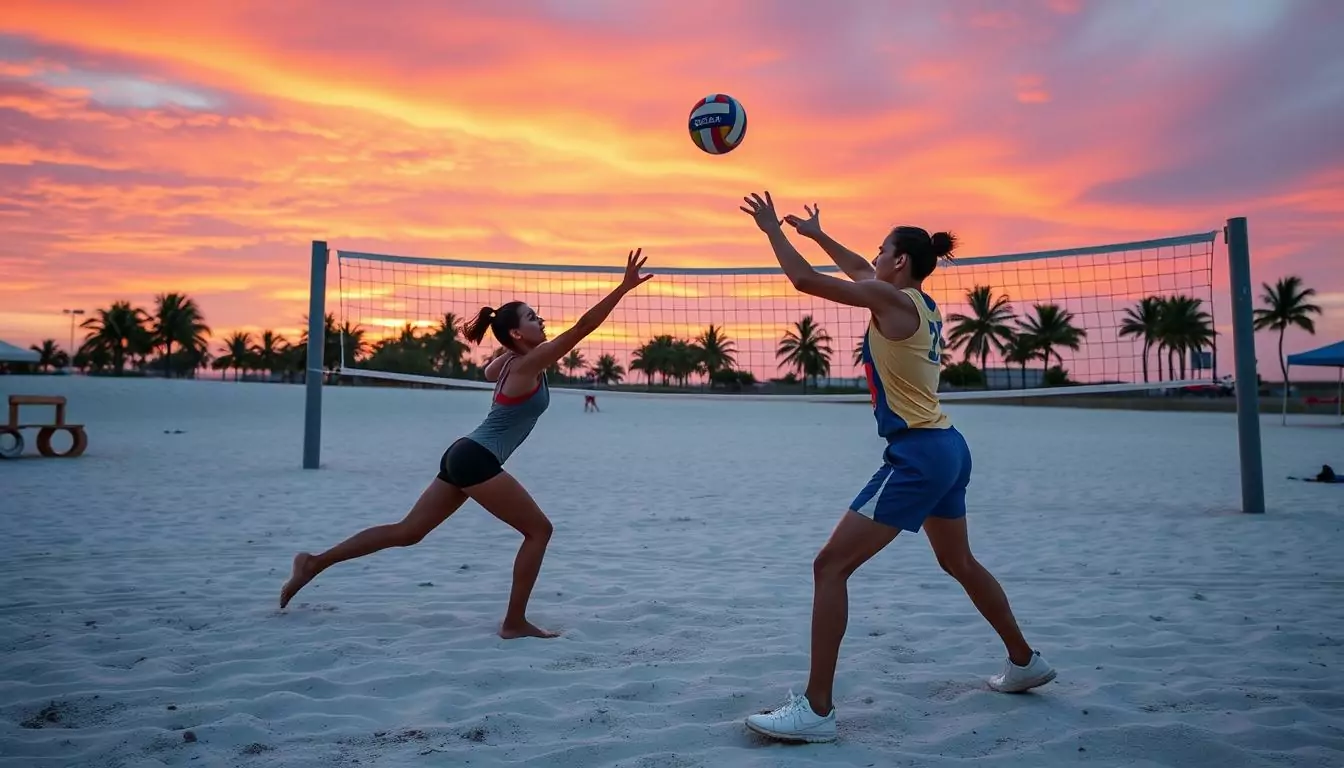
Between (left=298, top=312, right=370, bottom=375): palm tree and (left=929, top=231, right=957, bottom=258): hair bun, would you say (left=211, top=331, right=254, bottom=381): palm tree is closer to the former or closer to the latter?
(left=298, top=312, right=370, bottom=375): palm tree

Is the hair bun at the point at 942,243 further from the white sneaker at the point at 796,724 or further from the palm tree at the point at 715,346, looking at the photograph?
the palm tree at the point at 715,346

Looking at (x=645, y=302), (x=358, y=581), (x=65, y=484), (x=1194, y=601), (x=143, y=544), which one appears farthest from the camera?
(x=645, y=302)

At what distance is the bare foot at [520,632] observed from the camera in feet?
11.8

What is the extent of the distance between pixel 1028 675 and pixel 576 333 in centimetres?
199

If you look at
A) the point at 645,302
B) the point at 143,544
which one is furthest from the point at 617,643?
the point at 645,302

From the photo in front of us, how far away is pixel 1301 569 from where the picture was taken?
16.2ft

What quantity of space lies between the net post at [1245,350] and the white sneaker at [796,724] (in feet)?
19.4

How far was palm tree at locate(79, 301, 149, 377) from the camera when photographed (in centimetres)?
5825

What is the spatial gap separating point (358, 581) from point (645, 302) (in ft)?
33.4

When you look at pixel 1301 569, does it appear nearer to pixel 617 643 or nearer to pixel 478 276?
pixel 617 643

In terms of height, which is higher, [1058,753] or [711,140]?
[711,140]

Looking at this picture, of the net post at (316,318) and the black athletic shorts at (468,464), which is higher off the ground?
the net post at (316,318)

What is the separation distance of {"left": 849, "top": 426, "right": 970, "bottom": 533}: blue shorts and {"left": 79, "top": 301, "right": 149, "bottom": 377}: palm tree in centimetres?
6567

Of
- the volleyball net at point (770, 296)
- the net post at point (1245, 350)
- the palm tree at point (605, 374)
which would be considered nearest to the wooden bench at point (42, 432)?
the volleyball net at point (770, 296)
